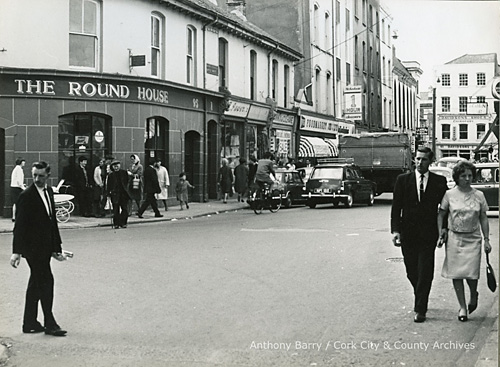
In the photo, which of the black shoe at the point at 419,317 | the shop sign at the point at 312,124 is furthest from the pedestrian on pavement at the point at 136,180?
the shop sign at the point at 312,124

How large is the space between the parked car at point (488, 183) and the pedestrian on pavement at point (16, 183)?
408 centimetres

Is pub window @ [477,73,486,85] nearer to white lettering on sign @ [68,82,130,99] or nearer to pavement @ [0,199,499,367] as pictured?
pavement @ [0,199,499,367]

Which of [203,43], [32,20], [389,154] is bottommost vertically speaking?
[389,154]

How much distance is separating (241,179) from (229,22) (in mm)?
5489

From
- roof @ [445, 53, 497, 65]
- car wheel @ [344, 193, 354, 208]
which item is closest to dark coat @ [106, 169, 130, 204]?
car wheel @ [344, 193, 354, 208]

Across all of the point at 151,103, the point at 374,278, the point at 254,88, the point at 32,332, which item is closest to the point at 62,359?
the point at 32,332

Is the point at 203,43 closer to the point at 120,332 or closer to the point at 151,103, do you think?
the point at 151,103

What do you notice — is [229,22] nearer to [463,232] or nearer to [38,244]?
[463,232]

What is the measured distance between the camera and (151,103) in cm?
1909

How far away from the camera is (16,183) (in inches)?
255

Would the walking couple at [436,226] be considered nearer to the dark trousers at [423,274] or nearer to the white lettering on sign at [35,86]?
the dark trousers at [423,274]

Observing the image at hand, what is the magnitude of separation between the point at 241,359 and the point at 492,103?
2.80m

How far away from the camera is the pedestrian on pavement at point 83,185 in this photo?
8.20 m

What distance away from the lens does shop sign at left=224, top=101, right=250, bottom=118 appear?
24894mm
